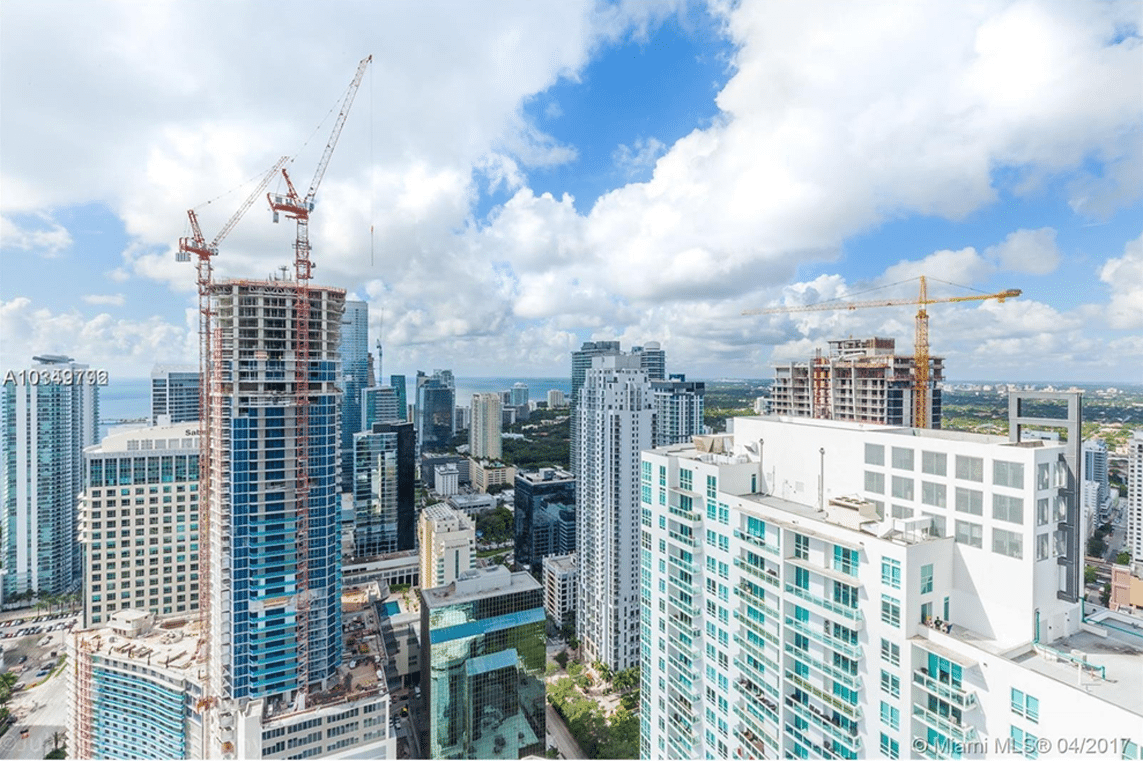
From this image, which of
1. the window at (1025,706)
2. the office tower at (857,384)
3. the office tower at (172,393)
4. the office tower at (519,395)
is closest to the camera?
the window at (1025,706)

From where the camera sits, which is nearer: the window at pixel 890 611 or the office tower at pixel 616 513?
the window at pixel 890 611

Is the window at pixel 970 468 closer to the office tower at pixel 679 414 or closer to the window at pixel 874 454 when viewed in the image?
the window at pixel 874 454

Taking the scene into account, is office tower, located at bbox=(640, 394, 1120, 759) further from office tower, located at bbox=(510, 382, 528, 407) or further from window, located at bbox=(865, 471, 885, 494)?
office tower, located at bbox=(510, 382, 528, 407)

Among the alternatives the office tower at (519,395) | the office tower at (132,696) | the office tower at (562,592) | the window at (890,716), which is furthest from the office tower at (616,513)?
the office tower at (519,395)

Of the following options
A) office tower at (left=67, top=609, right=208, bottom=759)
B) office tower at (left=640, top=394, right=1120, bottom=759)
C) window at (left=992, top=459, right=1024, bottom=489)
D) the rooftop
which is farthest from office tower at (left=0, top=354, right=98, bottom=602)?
window at (left=992, top=459, right=1024, bottom=489)

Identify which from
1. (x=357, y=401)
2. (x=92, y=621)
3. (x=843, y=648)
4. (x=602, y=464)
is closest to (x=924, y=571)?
(x=843, y=648)

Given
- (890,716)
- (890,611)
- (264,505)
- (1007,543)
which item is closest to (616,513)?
(264,505)

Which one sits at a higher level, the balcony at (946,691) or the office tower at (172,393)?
the office tower at (172,393)

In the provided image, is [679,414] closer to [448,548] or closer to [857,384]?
[857,384]
